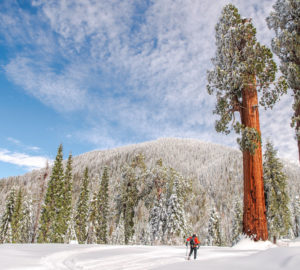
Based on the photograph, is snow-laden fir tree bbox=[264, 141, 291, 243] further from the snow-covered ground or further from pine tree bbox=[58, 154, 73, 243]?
pine tree bbox=[58, 154, 73, 243]

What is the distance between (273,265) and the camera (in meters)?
4.73

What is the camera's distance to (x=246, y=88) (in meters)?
10.3

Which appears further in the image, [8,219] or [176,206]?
[8,219]

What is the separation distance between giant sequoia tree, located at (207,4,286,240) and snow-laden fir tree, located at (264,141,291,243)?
1790cm

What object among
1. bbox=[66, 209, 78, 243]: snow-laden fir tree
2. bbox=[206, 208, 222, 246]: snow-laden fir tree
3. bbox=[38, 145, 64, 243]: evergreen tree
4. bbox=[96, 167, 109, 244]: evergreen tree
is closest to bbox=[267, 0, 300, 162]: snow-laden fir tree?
bbox=[38, 145, 64, 243]: evergreen tree

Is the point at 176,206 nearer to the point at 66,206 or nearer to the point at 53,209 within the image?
the point at 53,209

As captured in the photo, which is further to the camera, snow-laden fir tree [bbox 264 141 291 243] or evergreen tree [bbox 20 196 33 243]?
evergreen tree [bbox 20 196 33 243]

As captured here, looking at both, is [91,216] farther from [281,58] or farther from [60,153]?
[281,58]

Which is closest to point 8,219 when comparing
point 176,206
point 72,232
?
point 72,232

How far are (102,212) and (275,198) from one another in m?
30.7

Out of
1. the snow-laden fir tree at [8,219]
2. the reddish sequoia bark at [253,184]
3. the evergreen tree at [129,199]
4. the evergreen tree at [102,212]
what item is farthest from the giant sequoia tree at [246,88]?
the snow-laden fir tree at [8,219]

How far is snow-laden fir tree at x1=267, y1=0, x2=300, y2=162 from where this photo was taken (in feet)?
31.6

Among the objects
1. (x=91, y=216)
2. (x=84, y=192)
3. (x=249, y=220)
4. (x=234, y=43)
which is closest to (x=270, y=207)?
(x=249, y=220)

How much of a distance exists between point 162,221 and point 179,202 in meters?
3.03
